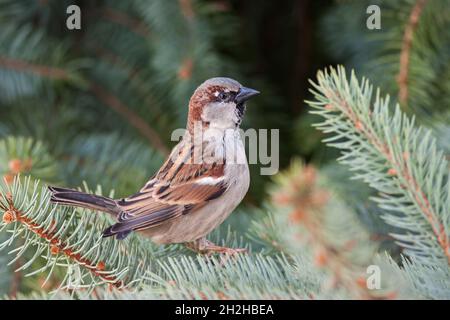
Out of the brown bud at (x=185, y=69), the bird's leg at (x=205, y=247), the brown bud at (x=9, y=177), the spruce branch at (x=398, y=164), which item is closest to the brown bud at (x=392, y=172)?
the spruce branch at (x=398, y=164)

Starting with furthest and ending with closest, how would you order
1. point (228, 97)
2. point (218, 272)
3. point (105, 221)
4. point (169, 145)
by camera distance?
point (169, 145) → point (228, 97) → point (105, 221) → point (218, 272)

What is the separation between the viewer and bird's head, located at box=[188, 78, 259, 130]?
260cm

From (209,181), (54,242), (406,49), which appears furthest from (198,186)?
(406,49)

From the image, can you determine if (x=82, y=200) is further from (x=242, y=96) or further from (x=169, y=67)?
(x=169, y=67)

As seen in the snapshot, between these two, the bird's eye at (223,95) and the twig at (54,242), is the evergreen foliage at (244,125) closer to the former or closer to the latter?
the twig at (54,242)

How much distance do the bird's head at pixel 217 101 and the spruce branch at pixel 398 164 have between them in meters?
1.01

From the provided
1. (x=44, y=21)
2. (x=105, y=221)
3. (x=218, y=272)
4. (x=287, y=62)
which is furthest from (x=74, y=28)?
(x=218, y=272)

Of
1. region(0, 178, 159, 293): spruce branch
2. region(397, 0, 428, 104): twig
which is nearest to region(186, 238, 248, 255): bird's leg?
region(0, 178, 159, 293): spruce branch

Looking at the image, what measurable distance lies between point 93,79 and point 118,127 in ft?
1.02

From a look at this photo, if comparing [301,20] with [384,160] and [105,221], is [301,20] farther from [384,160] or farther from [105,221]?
[384,160]

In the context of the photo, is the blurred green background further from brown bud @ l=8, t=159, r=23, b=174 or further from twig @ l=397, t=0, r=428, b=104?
brown bud @ l=8, t=159, r=23, b=174

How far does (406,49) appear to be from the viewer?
290 cm

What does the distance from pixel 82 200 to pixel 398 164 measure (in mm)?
950

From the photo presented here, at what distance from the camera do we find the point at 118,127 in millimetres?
3539
